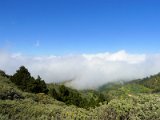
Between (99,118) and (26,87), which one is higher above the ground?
(26,87)

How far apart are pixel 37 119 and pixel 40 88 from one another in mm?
31225

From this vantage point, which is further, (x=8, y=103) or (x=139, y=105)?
(x=8, y=103)

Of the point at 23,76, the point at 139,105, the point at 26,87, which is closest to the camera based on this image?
the point at 139,105

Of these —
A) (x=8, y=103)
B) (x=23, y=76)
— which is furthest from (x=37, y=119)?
(x=23, y=76)

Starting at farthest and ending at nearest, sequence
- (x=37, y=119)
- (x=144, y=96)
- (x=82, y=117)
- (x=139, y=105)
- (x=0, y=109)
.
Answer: (x=0, y=109), (x=37, y=119), (x=82, y=117), (x=144, y=96), (x=139, y=105)

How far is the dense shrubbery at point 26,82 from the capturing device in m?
42.0

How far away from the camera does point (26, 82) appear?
4244 centimetres

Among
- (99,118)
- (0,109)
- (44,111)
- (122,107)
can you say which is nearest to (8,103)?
(0,109)

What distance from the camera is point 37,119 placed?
1327 centimetres

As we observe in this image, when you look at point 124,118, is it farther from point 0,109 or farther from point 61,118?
point 0,109

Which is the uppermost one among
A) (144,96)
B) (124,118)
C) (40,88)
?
(40,88)

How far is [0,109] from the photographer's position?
1455 cm

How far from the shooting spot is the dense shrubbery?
42.0 m

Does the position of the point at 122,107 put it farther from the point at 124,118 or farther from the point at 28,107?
the point at 28,107
